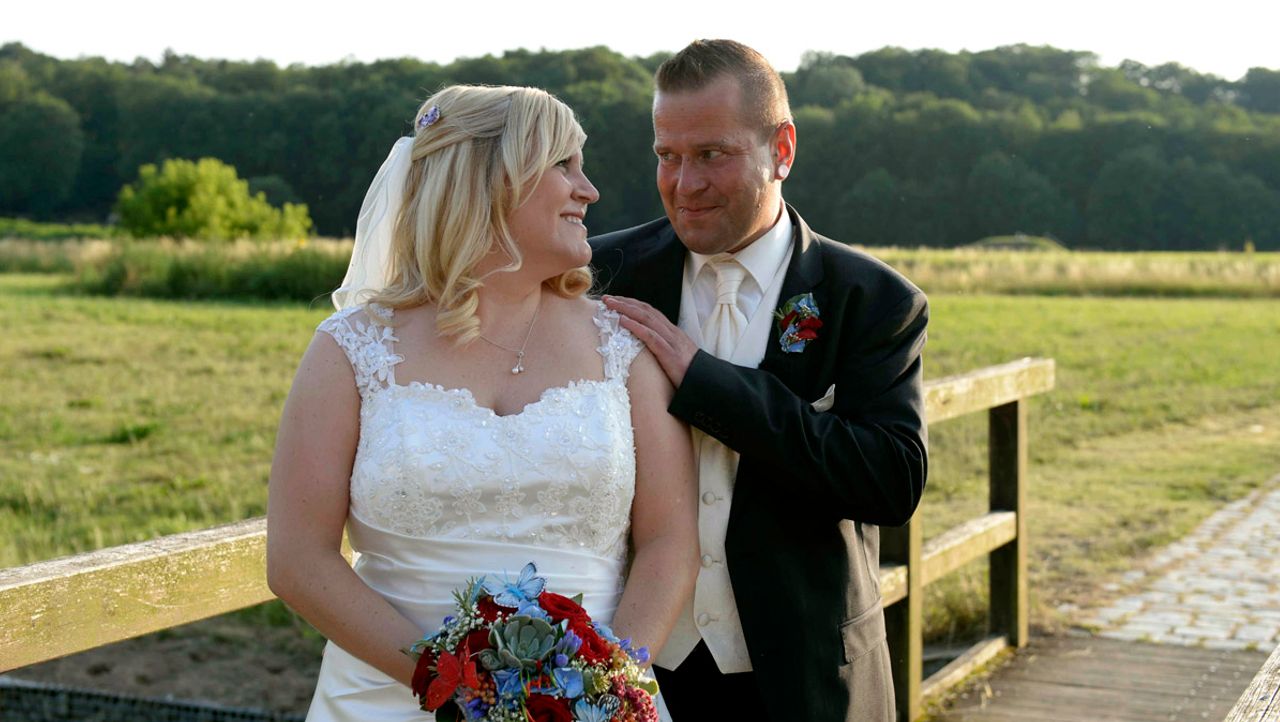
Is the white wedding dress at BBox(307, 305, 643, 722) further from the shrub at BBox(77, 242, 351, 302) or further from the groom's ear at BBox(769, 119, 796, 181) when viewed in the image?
the shrub at BBox(77, 242, 351, 302)

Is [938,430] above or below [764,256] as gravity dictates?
below

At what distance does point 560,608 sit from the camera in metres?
2.29

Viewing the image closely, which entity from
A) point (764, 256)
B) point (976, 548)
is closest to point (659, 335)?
point (764, 256)

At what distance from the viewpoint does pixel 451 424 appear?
8.36ft

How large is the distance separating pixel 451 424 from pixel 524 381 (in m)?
0.19

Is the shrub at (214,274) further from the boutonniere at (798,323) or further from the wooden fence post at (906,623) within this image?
the boutonniere at (798,323)

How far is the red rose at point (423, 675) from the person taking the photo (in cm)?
228

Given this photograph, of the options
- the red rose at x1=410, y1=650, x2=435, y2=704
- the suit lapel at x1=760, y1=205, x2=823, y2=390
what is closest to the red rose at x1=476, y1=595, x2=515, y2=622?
the red rose at x1=410, y1=650, x2=435, y2=704

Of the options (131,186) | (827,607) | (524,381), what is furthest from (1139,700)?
(131,186)

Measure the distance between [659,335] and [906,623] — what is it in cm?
256

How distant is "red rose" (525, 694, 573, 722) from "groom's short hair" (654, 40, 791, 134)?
4.40ft

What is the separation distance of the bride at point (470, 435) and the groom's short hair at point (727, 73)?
38 cm

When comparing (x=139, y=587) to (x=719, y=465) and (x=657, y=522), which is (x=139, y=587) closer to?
(x=657, y=522)

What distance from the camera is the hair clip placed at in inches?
103
